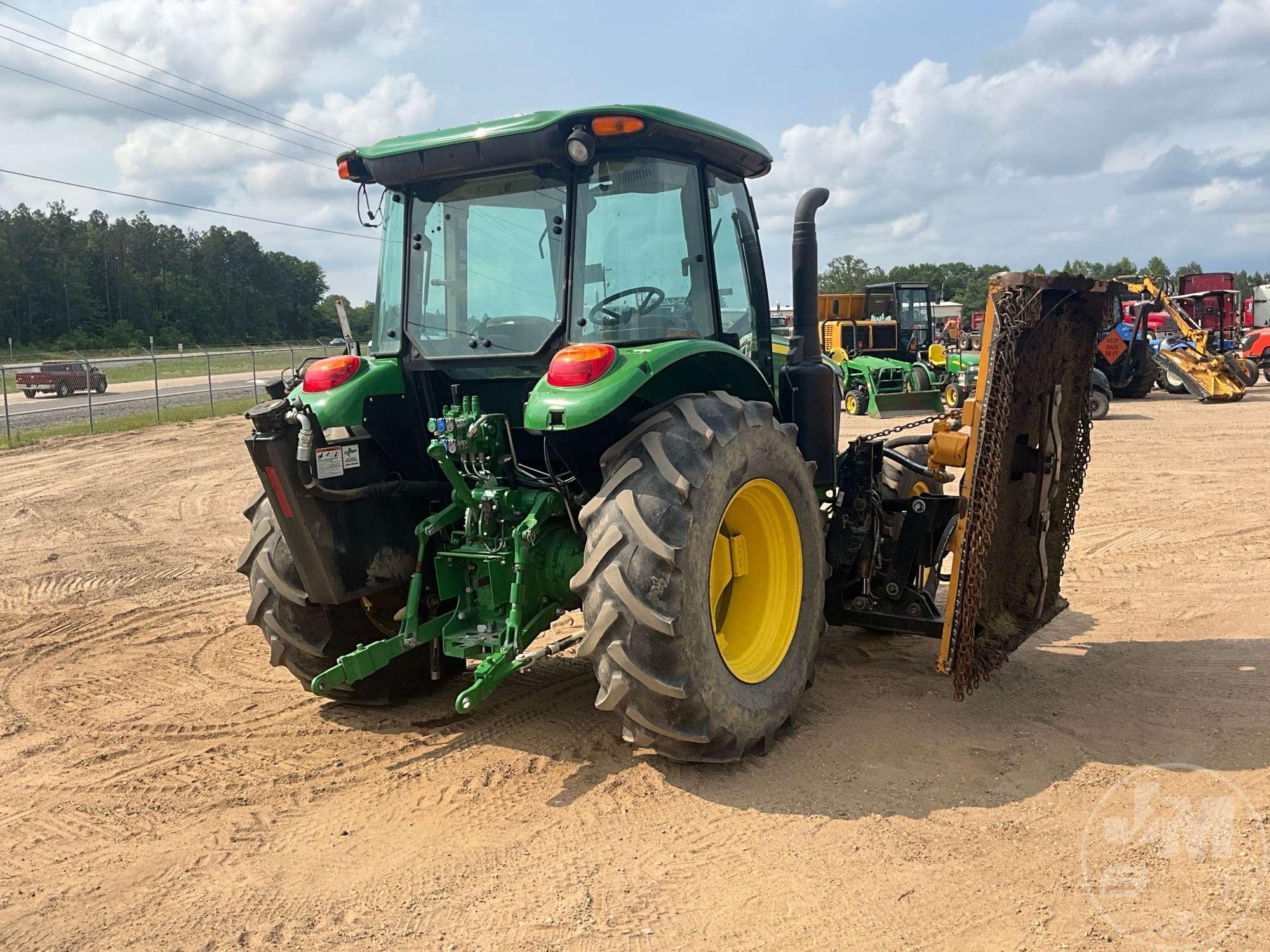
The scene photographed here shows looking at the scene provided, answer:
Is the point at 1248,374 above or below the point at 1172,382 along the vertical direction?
above

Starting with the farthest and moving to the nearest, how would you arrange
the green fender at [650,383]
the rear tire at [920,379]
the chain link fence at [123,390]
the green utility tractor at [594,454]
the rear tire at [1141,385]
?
1. the rear tire at [1141,385]
2. the rear tire at [920,379]
3. the chain link fence at [123,390]
4. the green utility tractor at [594,454]
5. the green fender at [650,383]

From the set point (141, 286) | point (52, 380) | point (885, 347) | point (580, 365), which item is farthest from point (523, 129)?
point (141, 286)

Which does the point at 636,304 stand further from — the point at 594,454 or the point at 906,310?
the point at 906,310

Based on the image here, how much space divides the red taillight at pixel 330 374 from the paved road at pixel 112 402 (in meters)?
12.3

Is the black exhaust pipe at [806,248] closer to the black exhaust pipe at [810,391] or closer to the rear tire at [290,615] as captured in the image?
the black exhaust pipe at [810,391]

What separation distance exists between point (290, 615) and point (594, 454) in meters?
1.57

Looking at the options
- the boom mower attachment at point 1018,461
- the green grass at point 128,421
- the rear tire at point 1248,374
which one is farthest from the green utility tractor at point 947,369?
the boom mower attachment at point 1018,461

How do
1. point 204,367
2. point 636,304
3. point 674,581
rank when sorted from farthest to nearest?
point 204,367 < point 636,304 < point 674,581

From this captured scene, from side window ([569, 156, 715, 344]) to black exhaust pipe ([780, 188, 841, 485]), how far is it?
2.40 feet

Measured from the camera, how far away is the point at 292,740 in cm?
439

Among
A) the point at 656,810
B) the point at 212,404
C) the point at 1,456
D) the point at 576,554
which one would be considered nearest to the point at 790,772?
the point at 656,810

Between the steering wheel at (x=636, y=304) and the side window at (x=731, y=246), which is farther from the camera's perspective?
the side window at (x=731, y=246)

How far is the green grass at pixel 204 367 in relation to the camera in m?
35.8

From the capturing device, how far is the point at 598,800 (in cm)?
368
